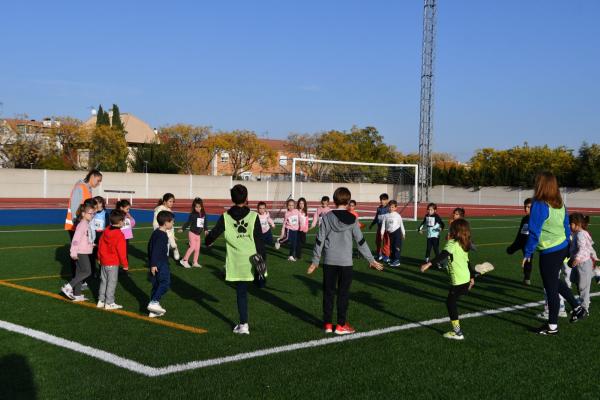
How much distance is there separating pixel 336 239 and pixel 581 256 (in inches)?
141

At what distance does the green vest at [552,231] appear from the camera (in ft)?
24.4

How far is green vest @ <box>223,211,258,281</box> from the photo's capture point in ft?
24.0

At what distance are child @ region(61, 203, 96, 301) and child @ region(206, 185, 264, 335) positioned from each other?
290cm

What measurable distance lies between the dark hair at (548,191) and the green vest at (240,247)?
3445 millimetres

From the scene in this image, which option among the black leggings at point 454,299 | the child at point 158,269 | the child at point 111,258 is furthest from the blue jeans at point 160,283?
the black leggings at point 454,299

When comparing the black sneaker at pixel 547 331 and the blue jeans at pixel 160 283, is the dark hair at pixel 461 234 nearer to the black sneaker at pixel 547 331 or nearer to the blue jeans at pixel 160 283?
the black sneaker at pixel 547 331

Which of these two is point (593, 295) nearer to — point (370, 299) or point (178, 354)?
point (370, 299)

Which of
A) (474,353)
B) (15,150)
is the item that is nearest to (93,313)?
(474,353)

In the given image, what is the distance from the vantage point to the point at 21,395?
514 cm

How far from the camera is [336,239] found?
7.45 metres

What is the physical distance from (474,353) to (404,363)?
0.93 metres

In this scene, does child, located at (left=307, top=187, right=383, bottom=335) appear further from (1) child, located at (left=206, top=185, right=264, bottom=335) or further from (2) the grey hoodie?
(1) child, located at (left=206, top=185, right=264, bottom=335)

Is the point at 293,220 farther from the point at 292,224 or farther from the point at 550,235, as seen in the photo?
the point at 550,235

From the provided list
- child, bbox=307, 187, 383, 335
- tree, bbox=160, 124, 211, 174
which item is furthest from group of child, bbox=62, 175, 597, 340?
tree, bbox=160, 124, 211, 174
